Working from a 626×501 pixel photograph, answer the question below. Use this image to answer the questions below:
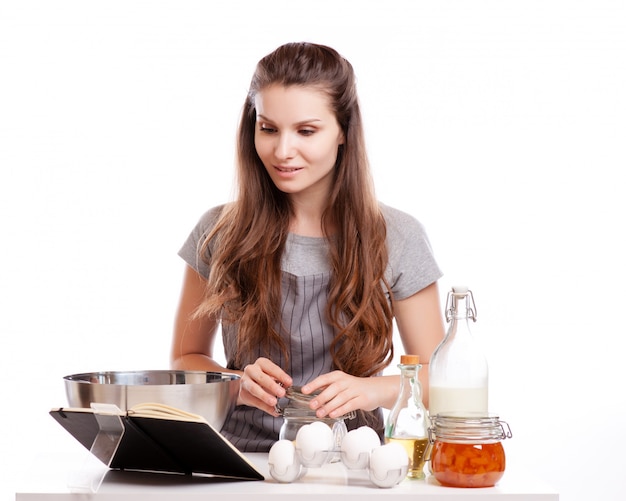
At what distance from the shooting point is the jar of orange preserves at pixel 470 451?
1170mm

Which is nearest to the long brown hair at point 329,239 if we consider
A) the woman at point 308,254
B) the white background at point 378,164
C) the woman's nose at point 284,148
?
the woman at point 308,254

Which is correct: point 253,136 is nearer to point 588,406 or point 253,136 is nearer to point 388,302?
point 388,302

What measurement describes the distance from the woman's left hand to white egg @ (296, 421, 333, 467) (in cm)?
15

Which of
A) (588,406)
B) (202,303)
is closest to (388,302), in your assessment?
(202,303)

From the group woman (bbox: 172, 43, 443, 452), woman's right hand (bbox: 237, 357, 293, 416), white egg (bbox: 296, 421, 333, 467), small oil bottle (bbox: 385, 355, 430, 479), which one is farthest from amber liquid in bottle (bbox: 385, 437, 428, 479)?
woman (bbox: 172, 43, 443, 452)

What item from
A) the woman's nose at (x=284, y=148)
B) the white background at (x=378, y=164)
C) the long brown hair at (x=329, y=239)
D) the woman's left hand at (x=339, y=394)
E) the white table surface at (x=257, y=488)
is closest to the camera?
the white table surface at (x=257, y=488)

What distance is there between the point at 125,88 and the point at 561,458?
211 cm

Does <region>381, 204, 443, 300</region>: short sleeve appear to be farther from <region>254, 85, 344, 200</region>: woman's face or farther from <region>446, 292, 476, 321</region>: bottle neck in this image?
<region>446, 292, 476, 321</region>: bottle neck

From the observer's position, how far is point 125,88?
341 centimetres

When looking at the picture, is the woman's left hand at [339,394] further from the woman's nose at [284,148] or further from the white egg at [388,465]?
the woman's nose at [284,148]

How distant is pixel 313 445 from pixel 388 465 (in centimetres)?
10

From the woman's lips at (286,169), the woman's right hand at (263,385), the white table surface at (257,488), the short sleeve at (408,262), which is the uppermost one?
the woman's lips at (286,169)

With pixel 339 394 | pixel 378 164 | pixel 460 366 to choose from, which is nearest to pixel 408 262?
pixel 339 394

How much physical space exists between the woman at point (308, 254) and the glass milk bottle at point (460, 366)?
506 millimetres
